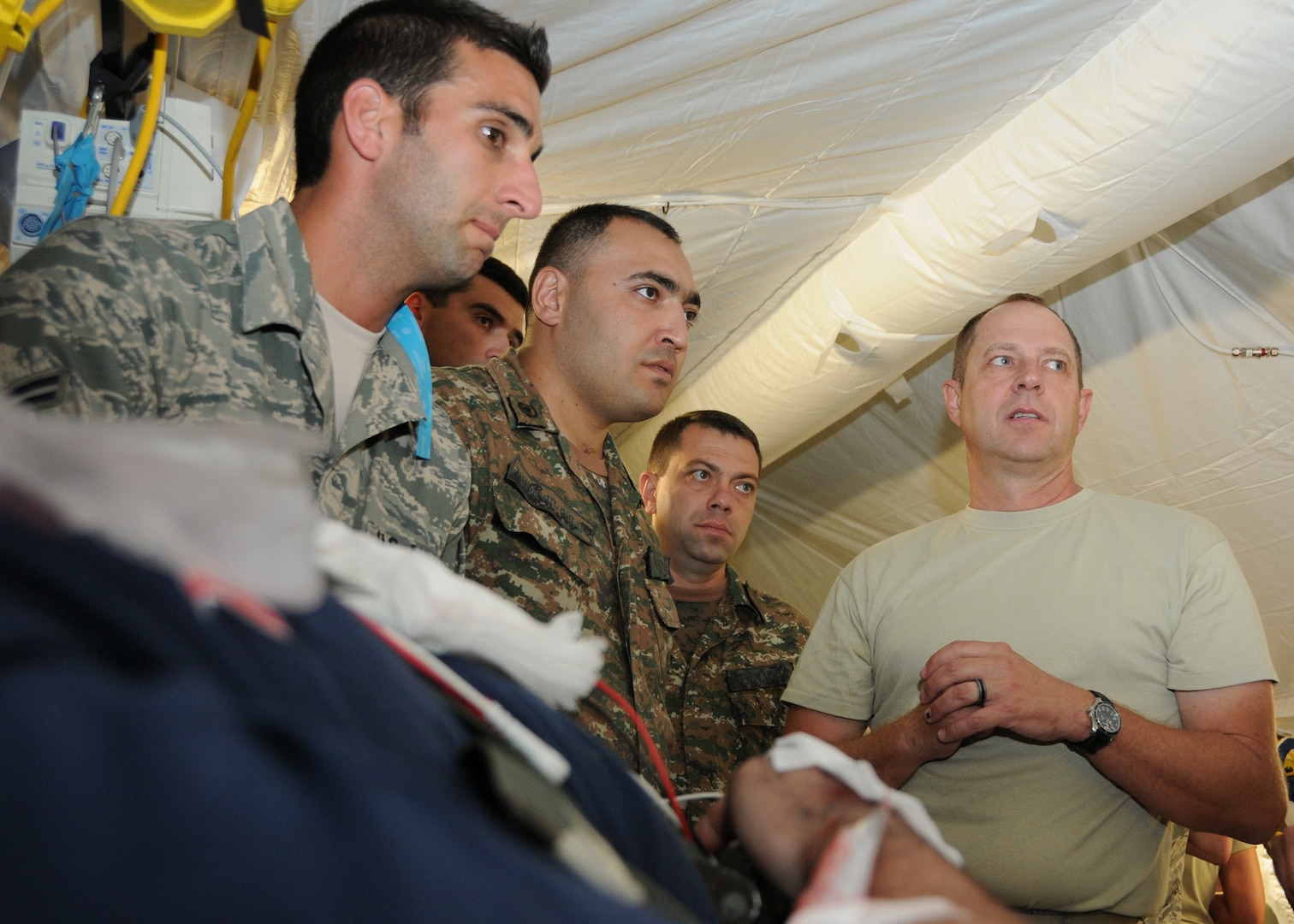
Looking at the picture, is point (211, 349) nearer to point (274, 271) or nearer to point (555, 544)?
point (274, 271)

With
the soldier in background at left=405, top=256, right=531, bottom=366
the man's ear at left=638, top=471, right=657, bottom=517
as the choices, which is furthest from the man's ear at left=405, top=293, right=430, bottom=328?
the man's ear at left=638, top=471, right=657, bottom=517

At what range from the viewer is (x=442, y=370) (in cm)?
163

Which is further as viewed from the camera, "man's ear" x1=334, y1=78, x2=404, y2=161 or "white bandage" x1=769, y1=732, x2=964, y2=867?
"man's ear" x1=334, y1=78, x2=404, y2=161

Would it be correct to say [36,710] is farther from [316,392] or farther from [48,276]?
[316,392]

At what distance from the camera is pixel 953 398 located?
192 centimetres

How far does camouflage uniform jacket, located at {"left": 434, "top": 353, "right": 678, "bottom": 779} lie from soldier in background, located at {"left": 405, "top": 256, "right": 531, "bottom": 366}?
705 millimetres

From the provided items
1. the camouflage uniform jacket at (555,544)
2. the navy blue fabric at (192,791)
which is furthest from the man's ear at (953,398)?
the navy blue fabric at (192,791)

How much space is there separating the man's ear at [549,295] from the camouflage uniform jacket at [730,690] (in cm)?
75

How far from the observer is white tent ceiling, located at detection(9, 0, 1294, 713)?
5.30ft

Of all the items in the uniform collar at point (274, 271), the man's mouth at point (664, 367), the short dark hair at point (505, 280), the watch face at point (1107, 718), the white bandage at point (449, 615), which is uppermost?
the short dark hair at point (505, 280)

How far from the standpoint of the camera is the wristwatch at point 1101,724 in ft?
4.36

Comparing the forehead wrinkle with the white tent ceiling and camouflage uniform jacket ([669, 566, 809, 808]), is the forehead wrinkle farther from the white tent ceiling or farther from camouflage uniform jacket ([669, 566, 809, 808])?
camouflage uniform jacket ([669, 566, 809, 808])

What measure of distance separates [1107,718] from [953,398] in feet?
2.41

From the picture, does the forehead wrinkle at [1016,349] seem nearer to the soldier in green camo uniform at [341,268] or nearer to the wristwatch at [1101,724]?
the wristwatch at [1101,724]
